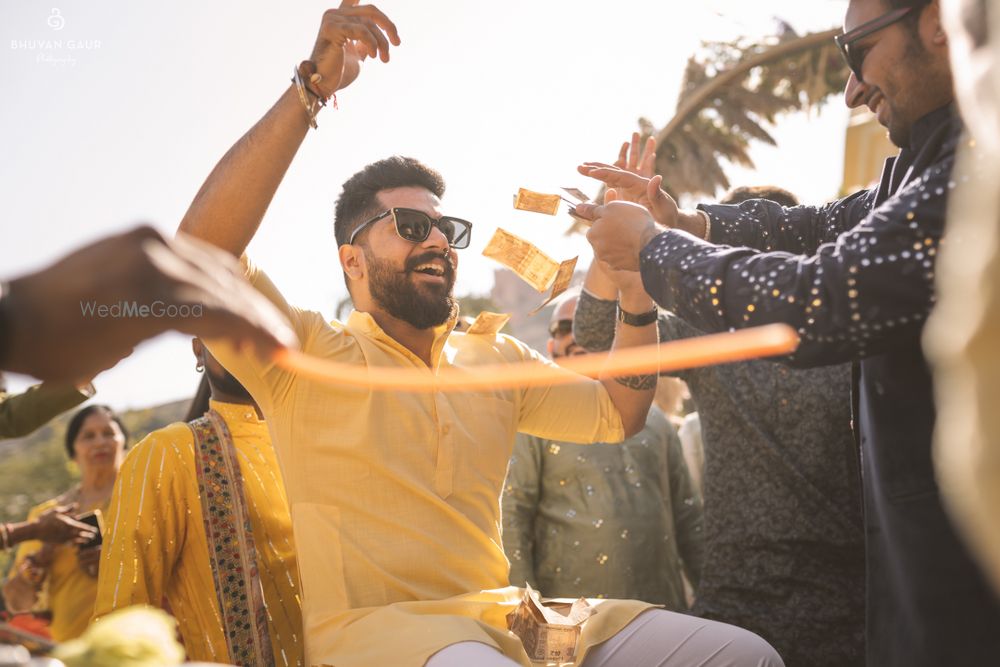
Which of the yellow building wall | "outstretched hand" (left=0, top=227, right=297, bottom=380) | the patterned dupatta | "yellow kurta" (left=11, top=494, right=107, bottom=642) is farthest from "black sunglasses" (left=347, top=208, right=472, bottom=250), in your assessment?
the yellow building wall

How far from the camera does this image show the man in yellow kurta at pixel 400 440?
7.29ft

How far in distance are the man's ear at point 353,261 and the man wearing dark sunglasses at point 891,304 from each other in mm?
1219

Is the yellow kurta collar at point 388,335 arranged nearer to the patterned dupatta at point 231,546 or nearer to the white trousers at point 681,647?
the patterned dupatta at point 231,546

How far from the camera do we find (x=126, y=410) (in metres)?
24.0

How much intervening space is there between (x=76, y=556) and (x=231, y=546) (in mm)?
2498

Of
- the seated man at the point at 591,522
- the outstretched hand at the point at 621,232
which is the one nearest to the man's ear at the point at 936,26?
the outstretched hand at the point at 621,232

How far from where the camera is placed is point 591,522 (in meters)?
4.23

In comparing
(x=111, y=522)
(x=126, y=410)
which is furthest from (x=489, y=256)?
(x=126, y=410)

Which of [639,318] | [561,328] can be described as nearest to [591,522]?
[561,328]

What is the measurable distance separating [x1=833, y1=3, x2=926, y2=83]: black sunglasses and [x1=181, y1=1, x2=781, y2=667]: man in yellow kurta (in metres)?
1.06

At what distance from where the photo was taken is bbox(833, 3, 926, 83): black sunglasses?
1988mm

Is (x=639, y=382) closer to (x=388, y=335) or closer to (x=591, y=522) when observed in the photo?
(x=388, y=335)

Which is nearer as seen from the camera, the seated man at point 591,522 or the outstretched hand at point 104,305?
the outstretched hand at point 104,305

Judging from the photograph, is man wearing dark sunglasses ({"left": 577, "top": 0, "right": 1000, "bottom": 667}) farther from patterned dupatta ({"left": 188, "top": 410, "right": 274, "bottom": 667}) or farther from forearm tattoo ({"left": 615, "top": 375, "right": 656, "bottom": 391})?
patterned dupatta ({"left": 188, "top": 410, "right": 274, "bottom": 667})
